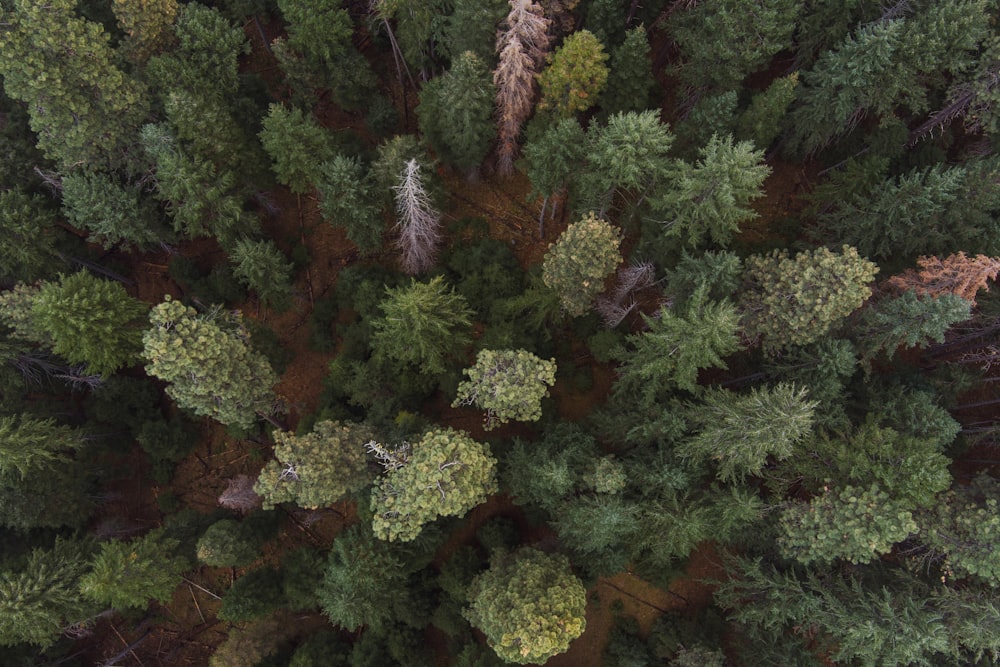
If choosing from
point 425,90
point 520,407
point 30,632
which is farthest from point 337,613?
point 425,90

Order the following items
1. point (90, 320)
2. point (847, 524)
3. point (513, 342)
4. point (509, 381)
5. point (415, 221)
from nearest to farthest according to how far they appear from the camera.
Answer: point (847, 524) → point (509, 381) → point (90, 320) → point (415, 221) → point (513, 342)

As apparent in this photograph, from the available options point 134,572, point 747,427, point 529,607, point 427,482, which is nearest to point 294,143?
Result: point 427,482

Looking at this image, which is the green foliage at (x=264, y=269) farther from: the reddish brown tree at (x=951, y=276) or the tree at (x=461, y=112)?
the reddish brown tree at (x=951, y=276)

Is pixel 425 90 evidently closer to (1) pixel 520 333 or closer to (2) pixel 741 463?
(1) pixel 520 333

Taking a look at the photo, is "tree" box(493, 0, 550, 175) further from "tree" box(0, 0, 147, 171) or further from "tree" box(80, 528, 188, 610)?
"tree" box(80, 528, 188, 610)

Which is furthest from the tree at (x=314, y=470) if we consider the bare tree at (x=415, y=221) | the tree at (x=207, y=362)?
the bare tree at (x=415, y=221)

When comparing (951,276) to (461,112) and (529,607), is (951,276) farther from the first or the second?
(461,112)

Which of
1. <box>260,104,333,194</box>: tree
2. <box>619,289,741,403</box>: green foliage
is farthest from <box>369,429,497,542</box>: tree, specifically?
<box>260,104,333,194</box>: tree
